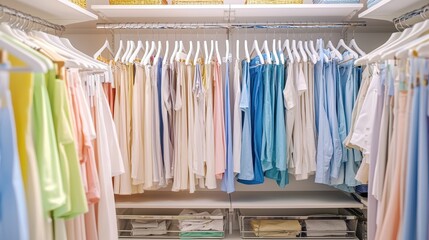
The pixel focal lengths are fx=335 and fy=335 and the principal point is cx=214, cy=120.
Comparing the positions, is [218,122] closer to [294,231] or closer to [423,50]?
[294,231]

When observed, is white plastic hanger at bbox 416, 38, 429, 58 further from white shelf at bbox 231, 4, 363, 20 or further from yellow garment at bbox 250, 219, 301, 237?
yellow garment at bbox 250, 219, 301, 237

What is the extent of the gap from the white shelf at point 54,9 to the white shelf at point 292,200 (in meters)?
1.43

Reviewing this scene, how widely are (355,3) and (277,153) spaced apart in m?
1.04

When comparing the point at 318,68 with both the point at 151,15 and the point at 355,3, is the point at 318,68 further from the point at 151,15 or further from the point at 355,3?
the point at 151,15

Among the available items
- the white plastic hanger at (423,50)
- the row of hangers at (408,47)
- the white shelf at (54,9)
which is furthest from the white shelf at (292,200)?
the white shelf at (54,9)

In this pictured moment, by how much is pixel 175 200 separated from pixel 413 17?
1.69 meters

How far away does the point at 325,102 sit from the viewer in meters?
2.01

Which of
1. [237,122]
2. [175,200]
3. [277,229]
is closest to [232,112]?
[237,122]

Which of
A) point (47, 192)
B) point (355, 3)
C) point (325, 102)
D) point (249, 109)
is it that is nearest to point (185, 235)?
point (249, 109)

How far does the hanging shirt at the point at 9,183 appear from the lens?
0.81 metres

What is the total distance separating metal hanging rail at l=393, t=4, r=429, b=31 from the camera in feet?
4.86

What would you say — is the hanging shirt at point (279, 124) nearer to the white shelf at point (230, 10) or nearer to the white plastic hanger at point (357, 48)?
the white shelf at point (230, 10)

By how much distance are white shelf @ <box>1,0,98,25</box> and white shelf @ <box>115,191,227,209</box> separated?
1.15m

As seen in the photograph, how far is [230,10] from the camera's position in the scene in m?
2.04
